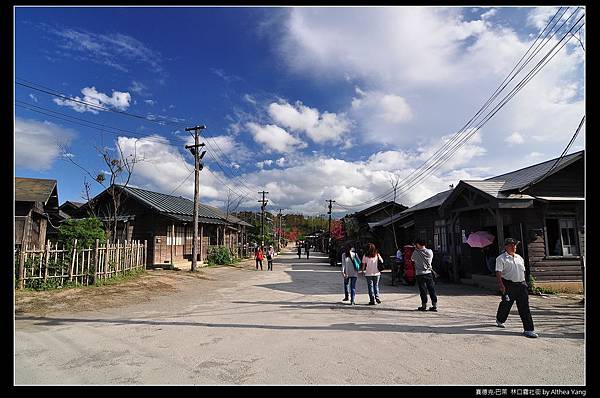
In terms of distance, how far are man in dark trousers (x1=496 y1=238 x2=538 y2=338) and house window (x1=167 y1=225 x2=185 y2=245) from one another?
66.4 feet

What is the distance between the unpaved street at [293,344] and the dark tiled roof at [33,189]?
38.7 ft

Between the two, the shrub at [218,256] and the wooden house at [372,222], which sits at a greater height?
A: the wooden house at [372,222]

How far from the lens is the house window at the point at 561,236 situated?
12031mm

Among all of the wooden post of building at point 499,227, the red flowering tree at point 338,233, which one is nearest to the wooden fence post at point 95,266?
the wooden post of building at point 499,227

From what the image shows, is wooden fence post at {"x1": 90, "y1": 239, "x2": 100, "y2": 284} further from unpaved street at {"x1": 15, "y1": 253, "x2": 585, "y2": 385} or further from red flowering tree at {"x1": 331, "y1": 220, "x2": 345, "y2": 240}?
red flowering tree at {"x1": 331, "y1": 220, "x2": 345, "y2": 240}

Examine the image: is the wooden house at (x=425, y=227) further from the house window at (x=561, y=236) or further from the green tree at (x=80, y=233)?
the green tree at (x=80, y=233)

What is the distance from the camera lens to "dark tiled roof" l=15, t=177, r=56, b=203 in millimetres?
18172

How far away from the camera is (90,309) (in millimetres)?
8789

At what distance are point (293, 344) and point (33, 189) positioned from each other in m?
21.0

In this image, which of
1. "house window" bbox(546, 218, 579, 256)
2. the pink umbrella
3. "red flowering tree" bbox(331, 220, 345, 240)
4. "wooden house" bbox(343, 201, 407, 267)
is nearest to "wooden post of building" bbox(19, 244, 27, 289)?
the pink umbrella

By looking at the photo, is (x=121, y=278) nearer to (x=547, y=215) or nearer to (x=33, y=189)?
(x=33, y=189)

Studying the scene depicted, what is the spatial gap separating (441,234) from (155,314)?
48.9ft
